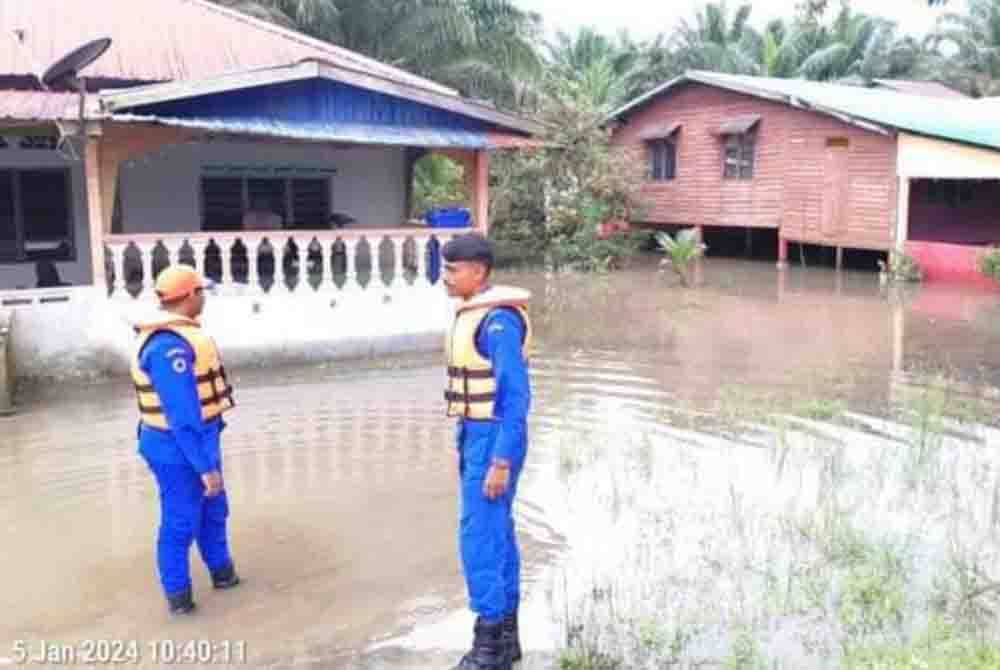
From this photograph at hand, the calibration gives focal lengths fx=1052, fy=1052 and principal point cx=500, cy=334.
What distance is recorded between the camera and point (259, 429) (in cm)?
773

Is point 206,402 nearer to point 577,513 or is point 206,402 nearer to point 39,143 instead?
point 577,513

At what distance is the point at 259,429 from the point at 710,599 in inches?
163

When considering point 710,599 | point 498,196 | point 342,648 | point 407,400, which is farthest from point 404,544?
point 498,196

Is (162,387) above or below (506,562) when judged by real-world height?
above

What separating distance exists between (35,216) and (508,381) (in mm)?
11012

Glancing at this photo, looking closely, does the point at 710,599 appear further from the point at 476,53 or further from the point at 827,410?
the point at 476,53

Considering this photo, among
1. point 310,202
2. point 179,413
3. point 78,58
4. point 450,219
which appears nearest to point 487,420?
point 179,413

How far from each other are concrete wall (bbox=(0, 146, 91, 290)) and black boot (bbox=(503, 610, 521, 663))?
10.5 m

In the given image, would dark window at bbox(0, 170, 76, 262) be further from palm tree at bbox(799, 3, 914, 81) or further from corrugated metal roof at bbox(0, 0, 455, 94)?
palm tree at bbox(799, 3, 914, 81)

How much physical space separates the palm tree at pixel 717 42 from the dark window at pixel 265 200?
20954 mm

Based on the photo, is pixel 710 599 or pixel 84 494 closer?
pixel 710 599

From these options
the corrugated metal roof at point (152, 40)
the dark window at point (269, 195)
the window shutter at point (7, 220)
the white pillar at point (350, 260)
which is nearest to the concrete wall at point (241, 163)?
the dark window at point (269, 195)

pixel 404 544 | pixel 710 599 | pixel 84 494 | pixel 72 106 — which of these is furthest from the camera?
pixel 72 106

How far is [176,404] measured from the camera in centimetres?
414
